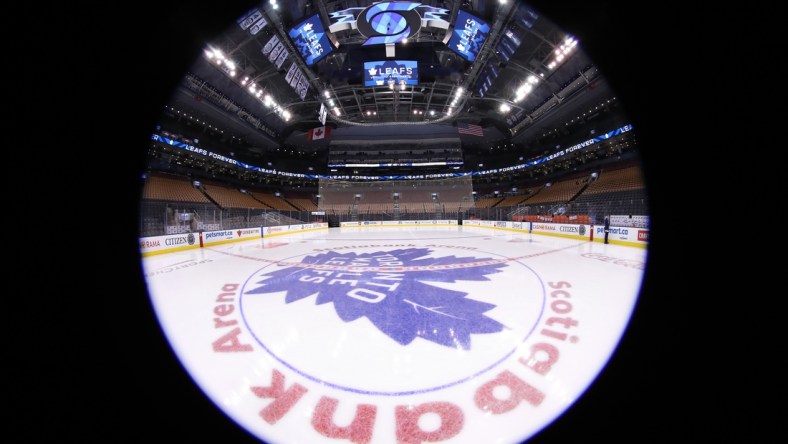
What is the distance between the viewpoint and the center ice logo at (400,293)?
218 cm

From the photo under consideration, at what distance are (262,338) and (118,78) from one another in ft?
6.16

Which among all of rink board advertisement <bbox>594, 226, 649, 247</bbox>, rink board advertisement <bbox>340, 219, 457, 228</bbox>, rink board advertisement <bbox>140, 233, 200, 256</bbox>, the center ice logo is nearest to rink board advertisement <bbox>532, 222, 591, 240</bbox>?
rink board advertisement <bbox>594, 226, 649, 247</bbox>

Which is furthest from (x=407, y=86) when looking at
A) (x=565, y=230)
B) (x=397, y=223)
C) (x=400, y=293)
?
(x=400, y=293)

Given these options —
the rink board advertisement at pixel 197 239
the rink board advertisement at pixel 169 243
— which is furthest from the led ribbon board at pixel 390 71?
the rink board advertisement at pixel 169 243

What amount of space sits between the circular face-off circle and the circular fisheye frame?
0.02 meters

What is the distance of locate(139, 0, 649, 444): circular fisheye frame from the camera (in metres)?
1.39

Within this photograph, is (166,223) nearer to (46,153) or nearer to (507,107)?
(46,153)

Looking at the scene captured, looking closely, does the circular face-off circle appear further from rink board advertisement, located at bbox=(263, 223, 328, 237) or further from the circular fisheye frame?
rink board advertisement, located at bbox=(263, 223, 328, 237)

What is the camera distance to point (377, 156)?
32.8m

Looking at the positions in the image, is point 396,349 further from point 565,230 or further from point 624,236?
point 565,230

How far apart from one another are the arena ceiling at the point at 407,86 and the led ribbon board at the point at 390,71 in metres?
0.43

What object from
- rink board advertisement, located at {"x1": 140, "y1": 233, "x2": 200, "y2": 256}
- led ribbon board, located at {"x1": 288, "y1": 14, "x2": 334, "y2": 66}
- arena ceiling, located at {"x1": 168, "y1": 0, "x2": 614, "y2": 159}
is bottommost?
rink board advertisement, located at {"x1": 140, "y1": 233, "x2": 200, "y2": 256}

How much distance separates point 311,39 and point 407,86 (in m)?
7.79

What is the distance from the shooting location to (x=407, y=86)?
16.0 metres
